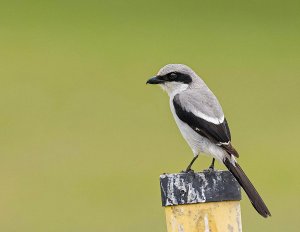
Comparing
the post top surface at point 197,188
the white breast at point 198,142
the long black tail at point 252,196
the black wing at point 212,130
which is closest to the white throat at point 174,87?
the white breast at point 198,142

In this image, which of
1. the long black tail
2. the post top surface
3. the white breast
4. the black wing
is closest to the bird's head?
the white breast

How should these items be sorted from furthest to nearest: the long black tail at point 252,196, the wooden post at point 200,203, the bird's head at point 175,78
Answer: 1. the bird's head at point 175,78
2. the long black tail at point 252,196
3. the wooden post at point 200,203

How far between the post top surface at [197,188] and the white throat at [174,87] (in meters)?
1.96

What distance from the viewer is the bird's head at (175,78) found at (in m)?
7.16

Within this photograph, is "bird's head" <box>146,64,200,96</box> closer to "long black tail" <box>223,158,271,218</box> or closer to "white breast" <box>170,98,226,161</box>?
"white breast" <box>170,98,226,161</box>

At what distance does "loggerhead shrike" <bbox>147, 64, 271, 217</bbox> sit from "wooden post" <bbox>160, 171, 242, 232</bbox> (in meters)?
0.96

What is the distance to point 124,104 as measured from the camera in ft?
64.1

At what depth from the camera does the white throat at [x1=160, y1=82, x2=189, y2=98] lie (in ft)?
23.5

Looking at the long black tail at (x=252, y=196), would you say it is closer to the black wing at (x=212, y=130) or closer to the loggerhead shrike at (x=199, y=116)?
the loggerhead shrike at (x=199, y=116)

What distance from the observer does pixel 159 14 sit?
1127 inches

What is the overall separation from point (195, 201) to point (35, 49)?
19986 mm

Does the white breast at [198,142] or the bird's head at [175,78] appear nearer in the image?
the white breast at [198,142]

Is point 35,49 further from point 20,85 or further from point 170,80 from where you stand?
point 170,80

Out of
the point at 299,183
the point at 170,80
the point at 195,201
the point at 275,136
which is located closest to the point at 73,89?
the point at 275,136
